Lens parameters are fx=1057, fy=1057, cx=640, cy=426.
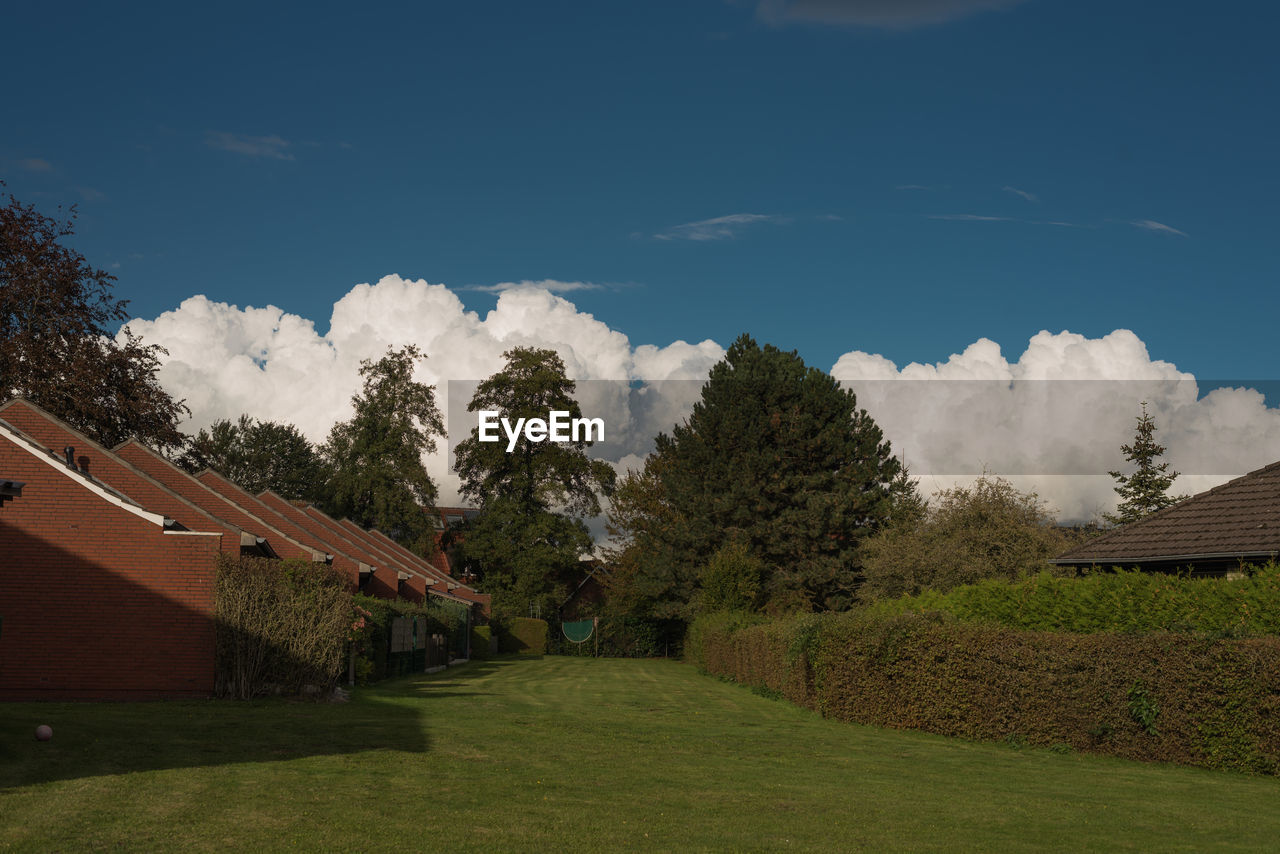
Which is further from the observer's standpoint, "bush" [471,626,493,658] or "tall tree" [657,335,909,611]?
"bush" [471,626,493,658]

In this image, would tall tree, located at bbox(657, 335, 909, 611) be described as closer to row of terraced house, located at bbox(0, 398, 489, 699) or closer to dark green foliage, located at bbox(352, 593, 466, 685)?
dark green foliage, located at bbox(352, 593, 466, 685)

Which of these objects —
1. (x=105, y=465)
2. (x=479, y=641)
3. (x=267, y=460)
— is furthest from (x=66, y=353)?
(x=267, y=460)

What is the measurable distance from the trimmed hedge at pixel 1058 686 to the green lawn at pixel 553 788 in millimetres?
572

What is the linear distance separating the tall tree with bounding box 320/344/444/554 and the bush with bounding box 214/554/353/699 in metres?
45.0

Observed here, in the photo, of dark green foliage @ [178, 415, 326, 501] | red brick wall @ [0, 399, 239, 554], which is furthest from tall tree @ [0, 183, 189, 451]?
dark green foliage @ [178, 415, 326, 501]

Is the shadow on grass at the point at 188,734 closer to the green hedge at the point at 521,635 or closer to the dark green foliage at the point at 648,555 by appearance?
the dark green foliage at the point at 648,555

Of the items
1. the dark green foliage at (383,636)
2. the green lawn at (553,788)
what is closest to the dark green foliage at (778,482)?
the dark green foliage at (383,636)

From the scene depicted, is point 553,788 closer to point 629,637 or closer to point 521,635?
point 521,635

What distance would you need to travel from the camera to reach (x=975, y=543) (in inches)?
1399

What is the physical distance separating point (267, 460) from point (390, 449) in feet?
85.2

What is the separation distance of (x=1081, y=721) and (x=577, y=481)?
51350mm

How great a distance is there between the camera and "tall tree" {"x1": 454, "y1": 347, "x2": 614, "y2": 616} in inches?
2589

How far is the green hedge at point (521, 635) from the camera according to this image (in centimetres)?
6512

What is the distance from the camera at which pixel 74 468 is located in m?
22.4
